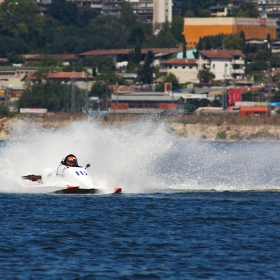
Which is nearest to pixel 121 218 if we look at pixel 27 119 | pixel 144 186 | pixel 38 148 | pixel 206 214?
pixel 206 214

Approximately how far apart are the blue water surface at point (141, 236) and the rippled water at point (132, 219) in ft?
0.08

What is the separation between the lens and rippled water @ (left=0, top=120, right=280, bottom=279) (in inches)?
802

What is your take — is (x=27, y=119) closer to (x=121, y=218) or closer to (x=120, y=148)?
(x=120, y=148)

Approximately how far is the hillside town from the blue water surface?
3144 inches

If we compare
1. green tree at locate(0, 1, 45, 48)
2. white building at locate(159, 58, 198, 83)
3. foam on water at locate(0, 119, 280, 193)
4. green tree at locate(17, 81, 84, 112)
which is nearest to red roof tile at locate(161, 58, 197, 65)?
white building at locate(159, 58, 198, 83)

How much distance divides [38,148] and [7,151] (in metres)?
1.55

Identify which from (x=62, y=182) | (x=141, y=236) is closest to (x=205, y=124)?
(x=62, y=182)

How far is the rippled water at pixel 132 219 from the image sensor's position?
66.8 feet

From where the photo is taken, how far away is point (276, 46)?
574 feet

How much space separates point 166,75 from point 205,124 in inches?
1881

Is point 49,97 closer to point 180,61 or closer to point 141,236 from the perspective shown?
point 180,61

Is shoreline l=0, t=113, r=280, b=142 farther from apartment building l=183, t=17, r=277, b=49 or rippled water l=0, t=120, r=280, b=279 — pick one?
apartment building l=183, t=17, r=277, b=49

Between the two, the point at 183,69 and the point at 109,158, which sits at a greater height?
the point at 183,69

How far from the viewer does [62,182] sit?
3138cm
